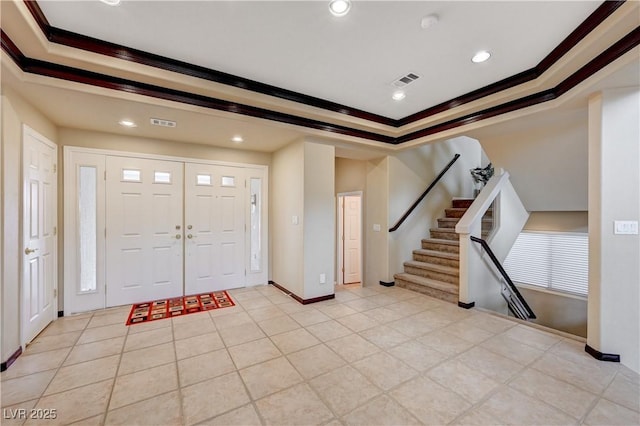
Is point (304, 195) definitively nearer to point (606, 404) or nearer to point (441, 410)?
point (441, 410)

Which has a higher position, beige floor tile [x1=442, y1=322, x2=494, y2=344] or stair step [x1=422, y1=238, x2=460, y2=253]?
stair step [x1=422, y1=238, x2=460, y2=253]

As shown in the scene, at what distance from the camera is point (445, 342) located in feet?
9.46

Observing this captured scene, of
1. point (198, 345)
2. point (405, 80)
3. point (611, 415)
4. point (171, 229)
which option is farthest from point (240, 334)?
point (405, 80)

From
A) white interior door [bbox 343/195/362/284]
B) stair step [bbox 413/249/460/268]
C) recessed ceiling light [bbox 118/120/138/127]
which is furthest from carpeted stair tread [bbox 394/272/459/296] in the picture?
recessed ceiling light [bbox 118/120/138/127]

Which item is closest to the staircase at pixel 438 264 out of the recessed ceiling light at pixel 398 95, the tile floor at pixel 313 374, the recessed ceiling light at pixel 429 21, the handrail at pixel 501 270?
the handrail at pixel 501 270

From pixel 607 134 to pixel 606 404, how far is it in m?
2.35

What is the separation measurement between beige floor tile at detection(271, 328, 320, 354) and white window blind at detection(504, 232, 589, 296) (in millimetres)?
4596

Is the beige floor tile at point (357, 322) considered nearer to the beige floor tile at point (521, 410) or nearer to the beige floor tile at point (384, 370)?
the beige floor tile at point (384, 370)

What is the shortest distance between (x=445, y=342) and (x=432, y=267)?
2.02m

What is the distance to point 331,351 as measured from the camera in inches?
106

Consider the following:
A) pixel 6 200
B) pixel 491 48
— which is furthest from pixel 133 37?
pixel 491 48

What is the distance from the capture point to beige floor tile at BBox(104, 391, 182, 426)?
1780 millimetres

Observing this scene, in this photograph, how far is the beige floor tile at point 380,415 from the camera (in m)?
1.77

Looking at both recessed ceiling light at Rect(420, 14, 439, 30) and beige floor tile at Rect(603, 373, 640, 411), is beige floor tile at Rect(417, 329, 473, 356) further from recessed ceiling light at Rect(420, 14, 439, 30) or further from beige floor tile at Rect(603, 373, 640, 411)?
recessed ceiling light at Rect(420, 14, 439, 30)
